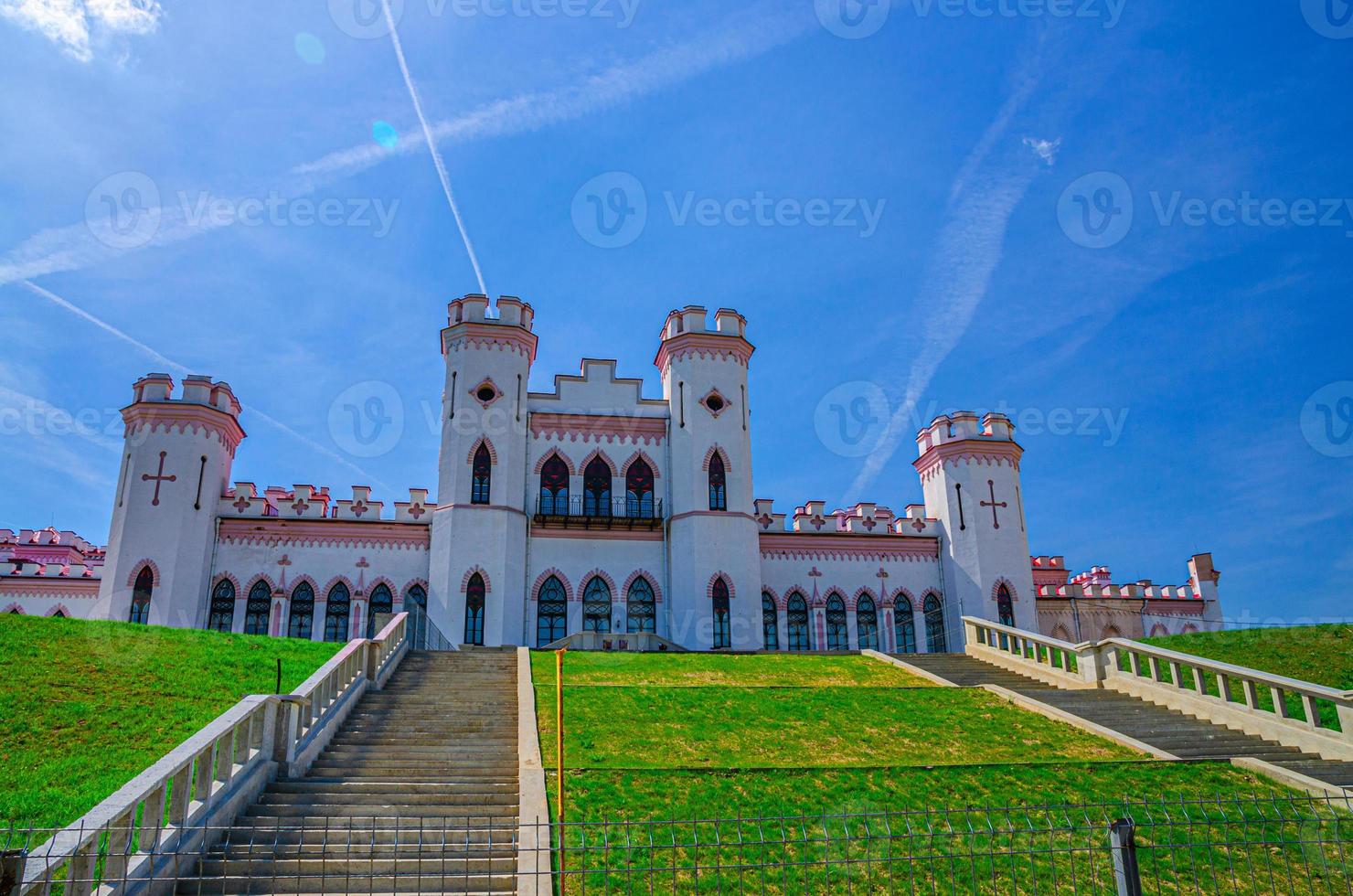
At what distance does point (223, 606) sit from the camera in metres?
31.0

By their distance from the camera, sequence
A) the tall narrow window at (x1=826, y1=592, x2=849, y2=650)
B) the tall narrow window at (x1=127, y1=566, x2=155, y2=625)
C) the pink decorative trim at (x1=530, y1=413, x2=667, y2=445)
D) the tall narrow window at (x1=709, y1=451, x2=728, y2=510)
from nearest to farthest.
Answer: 1. the tall narrow window at (x1=127, y1=566, x2=155, y2=625)
2. the tall narrow window at (x1=709, y1=451, x2=728, y2=510)
3. the pink decorative trim at (x1=530, y1=413, x2=667, y2=445)
4. the tall narrow window at (x1=826, y1=592, x2=849, y2=650)

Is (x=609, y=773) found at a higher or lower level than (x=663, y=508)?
lower

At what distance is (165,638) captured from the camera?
20516 millimetres

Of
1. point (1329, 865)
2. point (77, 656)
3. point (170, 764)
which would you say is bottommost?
point (1329, 865)

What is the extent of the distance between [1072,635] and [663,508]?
1611cm

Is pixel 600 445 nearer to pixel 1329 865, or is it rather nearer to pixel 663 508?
pixel 663 508

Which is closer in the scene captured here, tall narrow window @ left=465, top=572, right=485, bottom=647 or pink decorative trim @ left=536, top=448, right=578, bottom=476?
tall narrow window @ left=465, top=572, right=485, bottom=647

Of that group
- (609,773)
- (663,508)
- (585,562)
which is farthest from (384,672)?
(663,508)

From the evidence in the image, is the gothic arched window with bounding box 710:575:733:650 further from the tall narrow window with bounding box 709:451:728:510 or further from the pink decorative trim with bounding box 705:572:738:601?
the tall narrow window with bounding box 709:451:728:510

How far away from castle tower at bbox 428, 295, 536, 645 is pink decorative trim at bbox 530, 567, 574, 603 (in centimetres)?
42

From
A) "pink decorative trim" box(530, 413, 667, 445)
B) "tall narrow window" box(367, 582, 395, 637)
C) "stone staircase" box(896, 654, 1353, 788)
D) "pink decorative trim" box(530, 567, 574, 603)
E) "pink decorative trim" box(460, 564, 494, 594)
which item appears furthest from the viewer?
"pink decorative trim" box(530, 413, 667, 445)

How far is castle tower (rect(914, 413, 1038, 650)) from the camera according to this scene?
3369 cm

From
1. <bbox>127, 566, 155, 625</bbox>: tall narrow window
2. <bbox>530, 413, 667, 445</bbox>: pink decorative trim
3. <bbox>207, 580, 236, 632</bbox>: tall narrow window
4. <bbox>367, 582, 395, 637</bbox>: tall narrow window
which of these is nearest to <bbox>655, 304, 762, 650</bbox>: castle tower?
<bbox>530, 413, 667, 445</bbox>: pink decorative trim

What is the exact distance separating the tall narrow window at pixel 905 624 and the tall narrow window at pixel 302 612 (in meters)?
19.4
